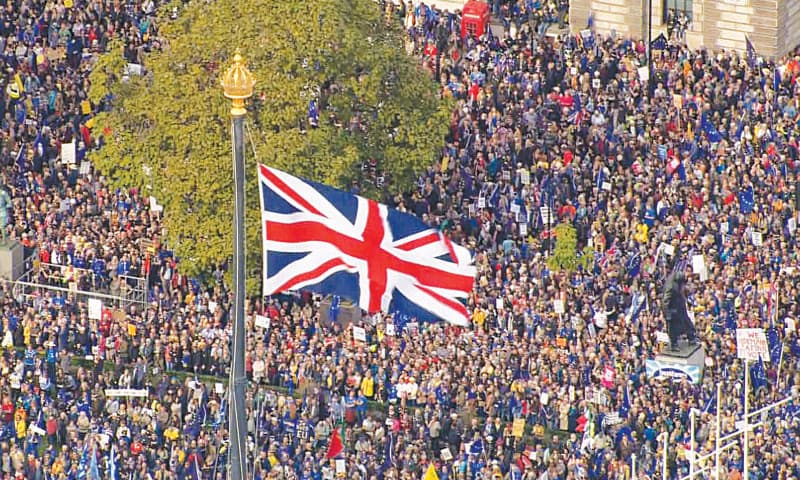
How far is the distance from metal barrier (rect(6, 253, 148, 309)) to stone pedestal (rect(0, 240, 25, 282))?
0.80 ft

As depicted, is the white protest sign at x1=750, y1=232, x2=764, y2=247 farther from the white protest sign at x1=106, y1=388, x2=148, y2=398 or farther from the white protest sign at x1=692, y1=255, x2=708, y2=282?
the white protest sign at x1=106, y1=388, x2=148, y2=398

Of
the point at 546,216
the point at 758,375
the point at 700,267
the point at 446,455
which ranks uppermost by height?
the point at 546,216

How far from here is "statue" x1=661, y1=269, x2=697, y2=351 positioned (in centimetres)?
7906

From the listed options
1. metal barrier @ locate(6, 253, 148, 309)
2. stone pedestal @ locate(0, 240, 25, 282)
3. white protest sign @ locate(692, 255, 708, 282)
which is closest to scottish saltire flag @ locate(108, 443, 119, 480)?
metal barrier @ locate(6, 253, 148, 309)

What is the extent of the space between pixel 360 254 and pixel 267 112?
3213cm

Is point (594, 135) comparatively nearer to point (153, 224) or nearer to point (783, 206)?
point (783, 206)

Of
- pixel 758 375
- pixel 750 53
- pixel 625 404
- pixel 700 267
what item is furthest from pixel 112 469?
pixel 750 53

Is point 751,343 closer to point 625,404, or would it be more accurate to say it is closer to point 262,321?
point 625,404

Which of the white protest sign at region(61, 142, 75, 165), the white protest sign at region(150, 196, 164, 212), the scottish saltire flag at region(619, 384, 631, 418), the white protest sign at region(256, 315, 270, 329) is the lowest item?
the scottish saltire flag at region(619, 384, 631, 418)

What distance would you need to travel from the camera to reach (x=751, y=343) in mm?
78188

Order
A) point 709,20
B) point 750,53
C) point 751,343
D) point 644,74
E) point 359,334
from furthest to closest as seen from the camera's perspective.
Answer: point 709,20, point 750,53, point 644,74, point 359,334, point 751,343

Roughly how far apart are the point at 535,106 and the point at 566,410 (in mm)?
17561

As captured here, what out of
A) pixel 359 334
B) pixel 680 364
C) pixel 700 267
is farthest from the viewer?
pixel 700 267

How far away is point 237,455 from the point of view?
5009cm
